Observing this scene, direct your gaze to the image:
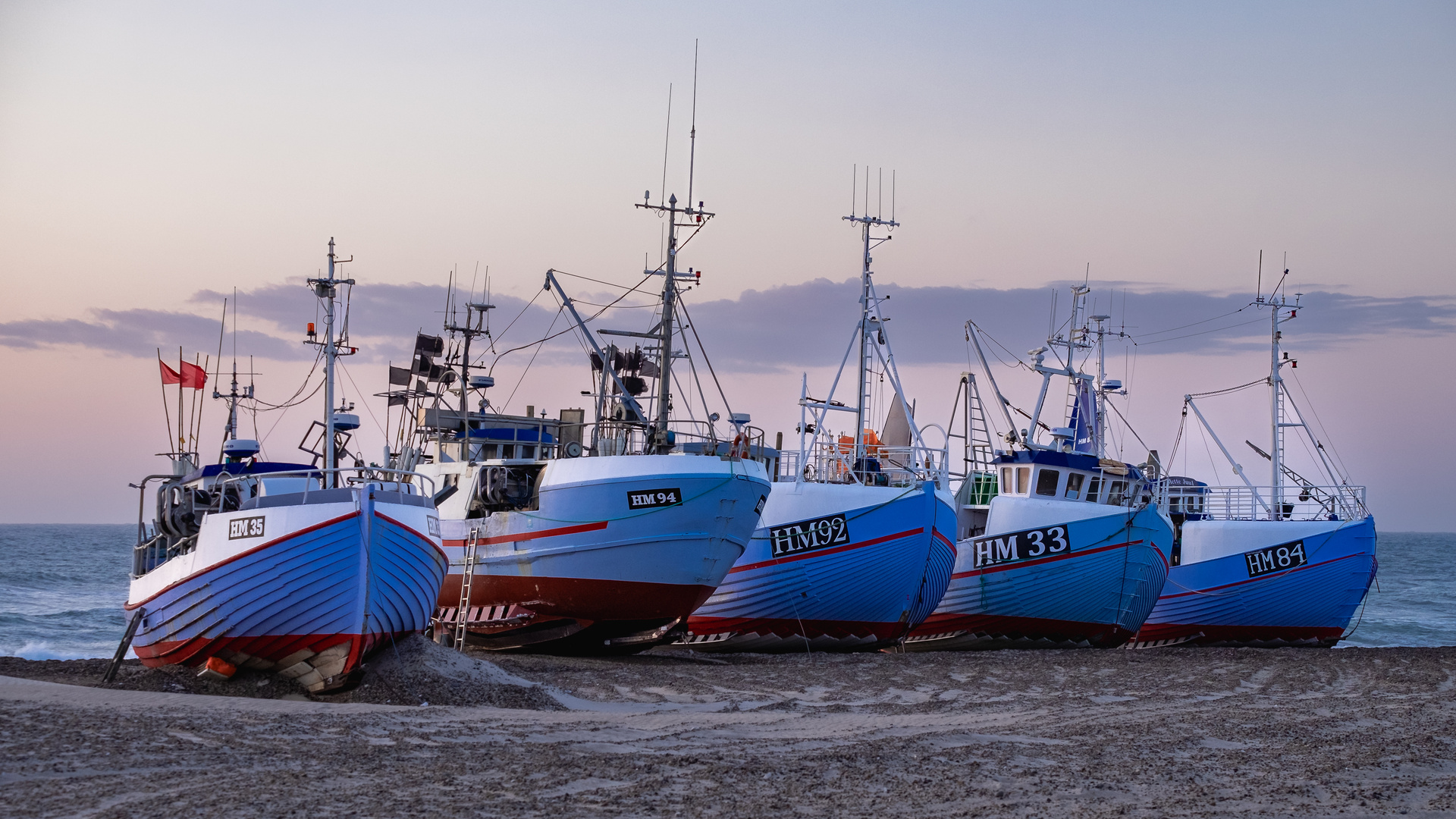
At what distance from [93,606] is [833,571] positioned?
30.1 m

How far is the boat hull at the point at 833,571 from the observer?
25891 millimetres

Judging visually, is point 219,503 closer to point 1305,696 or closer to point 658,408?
point 658,408

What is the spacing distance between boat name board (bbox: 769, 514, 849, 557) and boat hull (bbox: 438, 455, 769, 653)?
2498 mm

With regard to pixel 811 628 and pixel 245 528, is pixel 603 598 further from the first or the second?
pixel 245 528

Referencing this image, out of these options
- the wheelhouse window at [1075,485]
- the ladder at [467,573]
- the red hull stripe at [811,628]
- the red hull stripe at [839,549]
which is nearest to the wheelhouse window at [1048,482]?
the wheelhouse window at [1075,485]

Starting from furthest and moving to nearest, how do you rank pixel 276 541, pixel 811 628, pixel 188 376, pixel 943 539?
pixel 943 539, pixel 811 628, pixel 188 376, pixel 276 541

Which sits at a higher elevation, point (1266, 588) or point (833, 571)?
point (833, 571)

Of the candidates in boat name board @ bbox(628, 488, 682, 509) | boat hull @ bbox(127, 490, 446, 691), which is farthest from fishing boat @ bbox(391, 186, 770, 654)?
boat hull @ bbox(127, 490, 446, 691)

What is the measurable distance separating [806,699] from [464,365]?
52.3 feet

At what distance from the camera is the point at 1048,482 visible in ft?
100

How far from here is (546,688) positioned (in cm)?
1642

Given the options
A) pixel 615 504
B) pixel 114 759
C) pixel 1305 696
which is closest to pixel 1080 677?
pixel 1305 696

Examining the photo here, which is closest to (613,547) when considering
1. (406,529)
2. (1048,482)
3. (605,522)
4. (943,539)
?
(605,522)

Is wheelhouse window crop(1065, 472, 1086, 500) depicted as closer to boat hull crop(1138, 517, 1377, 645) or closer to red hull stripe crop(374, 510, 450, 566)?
boat hull crop(1138, 517, 1377, 645)
